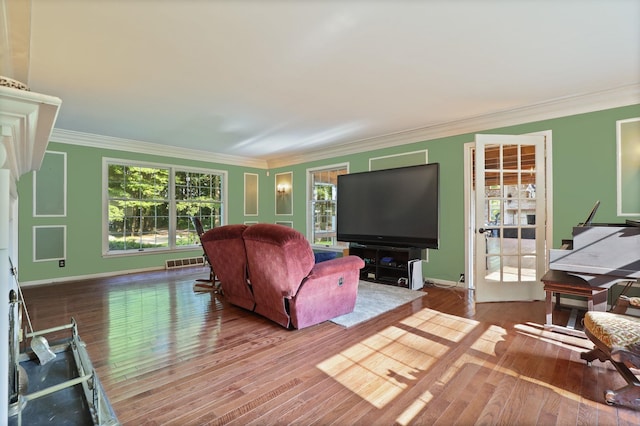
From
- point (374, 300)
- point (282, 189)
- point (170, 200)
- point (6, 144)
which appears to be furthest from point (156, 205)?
point (6, 144)

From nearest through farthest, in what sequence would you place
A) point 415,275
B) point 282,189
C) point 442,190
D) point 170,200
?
point 415,275
point 442,190
point 170,200
point 282,189

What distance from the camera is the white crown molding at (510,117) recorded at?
3.28m

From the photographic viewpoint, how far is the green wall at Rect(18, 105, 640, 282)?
3418 mm

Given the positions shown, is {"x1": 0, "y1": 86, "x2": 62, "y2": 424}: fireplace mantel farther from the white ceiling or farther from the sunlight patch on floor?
the sunlight patch on floor

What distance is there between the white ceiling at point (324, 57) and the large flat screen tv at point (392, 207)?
93 cm

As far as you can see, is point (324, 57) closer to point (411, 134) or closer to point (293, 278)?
point (293, 278)

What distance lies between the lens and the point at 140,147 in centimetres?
568

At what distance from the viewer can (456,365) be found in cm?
212

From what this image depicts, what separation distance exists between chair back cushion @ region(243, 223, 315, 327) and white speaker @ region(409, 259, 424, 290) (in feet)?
7.28

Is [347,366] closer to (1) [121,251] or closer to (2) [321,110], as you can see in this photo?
(2) [321,110]

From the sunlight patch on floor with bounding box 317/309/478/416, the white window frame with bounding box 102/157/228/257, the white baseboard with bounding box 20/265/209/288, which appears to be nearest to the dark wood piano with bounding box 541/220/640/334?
the sunlight patch on floor with bounding box 317/309/478/416

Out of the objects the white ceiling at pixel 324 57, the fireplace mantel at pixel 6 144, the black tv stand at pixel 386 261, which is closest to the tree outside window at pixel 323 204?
the black tv stand at pixel 386 261

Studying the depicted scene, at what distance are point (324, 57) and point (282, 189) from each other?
5.00 m

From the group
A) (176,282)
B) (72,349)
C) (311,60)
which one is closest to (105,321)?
(72,349)
